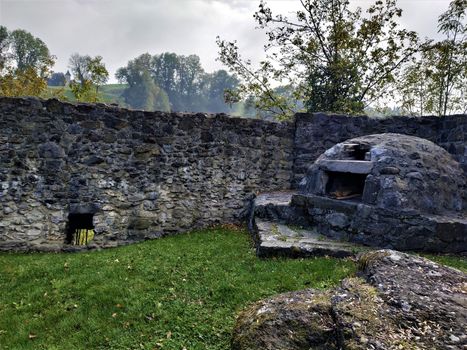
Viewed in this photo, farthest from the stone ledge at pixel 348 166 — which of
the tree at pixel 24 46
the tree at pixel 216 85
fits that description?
the tree at pixel 216 85

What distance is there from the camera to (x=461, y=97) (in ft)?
68.2

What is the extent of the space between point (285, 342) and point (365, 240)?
396cm

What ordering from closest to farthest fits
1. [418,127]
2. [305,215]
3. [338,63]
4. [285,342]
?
[285,342], [305,215], [418,127], [338,63]

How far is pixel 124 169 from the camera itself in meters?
9.02

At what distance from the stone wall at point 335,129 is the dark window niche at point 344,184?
2985mm

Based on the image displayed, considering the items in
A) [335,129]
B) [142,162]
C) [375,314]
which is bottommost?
[375,314]

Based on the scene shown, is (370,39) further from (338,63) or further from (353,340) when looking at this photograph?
(353,340)

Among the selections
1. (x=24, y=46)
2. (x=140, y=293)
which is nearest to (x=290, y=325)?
(x=140, y=293)

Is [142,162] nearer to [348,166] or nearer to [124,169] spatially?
[124,169]

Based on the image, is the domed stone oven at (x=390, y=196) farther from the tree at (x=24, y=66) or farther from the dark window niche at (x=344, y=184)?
the tree at (x=24, y=66)

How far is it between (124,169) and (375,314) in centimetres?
734

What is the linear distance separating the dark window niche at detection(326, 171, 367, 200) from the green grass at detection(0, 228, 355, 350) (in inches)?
80.8

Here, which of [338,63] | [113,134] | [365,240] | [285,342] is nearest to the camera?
[285,342]

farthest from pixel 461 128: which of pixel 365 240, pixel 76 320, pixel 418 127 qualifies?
pixel 76 320
